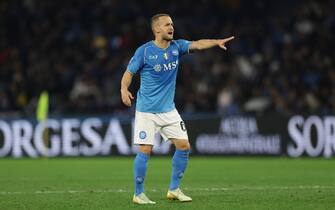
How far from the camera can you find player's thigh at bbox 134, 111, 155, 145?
10.5 metres

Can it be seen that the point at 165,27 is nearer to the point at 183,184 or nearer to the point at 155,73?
the point at 155,73

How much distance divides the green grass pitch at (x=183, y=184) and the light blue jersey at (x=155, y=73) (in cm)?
118

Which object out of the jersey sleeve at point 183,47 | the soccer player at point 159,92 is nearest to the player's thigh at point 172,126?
the soccer player at point 159,92

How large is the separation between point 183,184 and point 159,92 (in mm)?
2976

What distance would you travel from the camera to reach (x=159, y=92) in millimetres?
10531

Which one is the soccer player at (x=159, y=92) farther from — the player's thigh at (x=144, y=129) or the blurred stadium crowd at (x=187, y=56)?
the blurred stadium crowd at (x=187, y=56)

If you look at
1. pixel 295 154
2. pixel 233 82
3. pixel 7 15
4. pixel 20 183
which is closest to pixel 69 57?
pixel 7 15

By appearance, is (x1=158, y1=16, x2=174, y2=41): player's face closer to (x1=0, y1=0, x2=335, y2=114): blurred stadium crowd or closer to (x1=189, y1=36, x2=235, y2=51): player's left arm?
(x1=189, y1=36, x2=235, y2=51): player's left arm

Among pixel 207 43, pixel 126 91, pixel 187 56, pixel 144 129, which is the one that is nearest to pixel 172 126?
pixel 144 129

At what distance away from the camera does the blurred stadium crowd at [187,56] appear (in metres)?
22.7

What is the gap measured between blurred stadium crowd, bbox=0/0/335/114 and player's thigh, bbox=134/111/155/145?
35.1 feet

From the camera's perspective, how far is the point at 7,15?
26484 millimetres

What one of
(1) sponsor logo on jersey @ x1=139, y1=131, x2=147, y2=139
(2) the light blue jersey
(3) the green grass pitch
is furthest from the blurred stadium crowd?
(1) sponsor logo on jersey @ x1=139, y1=131, x2=147, y2=139

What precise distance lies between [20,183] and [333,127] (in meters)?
9.09
